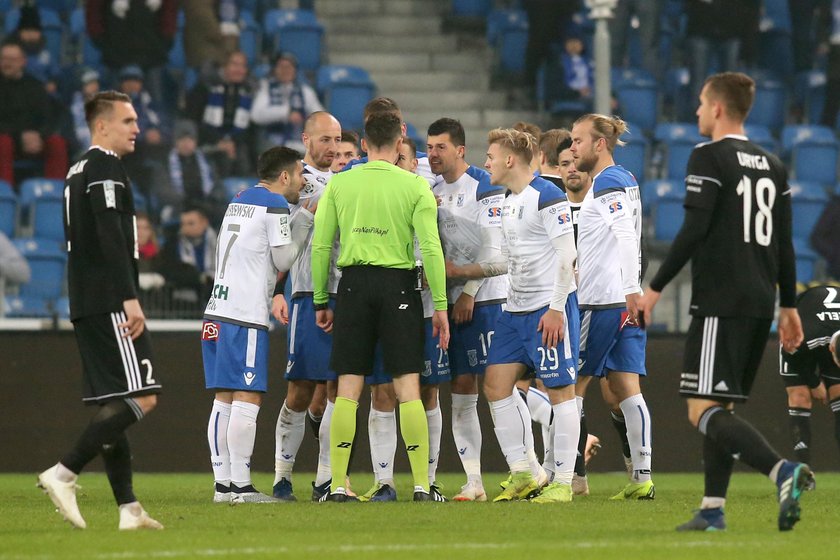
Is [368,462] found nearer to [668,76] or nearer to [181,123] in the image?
[181,123]

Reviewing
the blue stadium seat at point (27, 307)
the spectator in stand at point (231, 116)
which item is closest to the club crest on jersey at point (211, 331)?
the blue stadium seat at point (27, 307)

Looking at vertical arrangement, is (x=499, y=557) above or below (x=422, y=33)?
below

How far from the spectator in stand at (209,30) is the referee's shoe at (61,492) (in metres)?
11.0

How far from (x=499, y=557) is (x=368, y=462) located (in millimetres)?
6863

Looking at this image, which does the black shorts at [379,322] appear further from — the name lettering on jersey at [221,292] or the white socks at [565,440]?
the white socks at [565,440]

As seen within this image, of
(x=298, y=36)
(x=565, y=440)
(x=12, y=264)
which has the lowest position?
(x=565, y=440)

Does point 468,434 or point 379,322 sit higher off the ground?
Answer: point 379,322

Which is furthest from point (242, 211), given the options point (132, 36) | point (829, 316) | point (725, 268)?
point (132, 36)

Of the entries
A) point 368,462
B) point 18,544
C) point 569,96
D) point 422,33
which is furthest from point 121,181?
point 422,33

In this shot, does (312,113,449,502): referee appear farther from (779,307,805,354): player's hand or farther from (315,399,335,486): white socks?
(779,307,805,354): player's hand

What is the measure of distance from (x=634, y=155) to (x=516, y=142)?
8.60 metres

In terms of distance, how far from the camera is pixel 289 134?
659 inches

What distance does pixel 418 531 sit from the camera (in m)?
7.09

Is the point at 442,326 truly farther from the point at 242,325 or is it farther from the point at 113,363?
the point at 113,363
